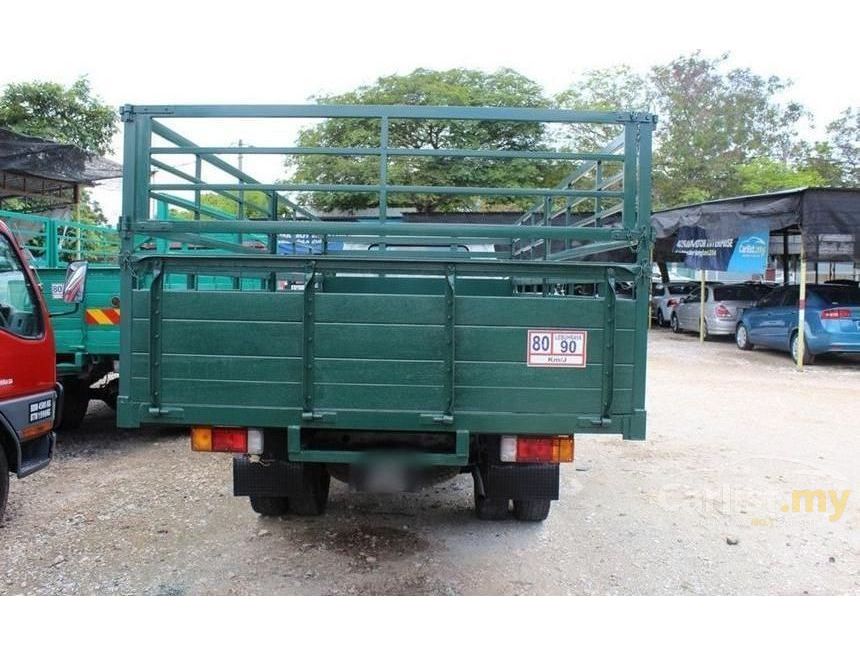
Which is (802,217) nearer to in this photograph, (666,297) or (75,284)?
(666,297)

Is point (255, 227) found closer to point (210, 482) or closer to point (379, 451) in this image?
point (379, 451)

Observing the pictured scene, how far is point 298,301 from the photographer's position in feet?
10.1

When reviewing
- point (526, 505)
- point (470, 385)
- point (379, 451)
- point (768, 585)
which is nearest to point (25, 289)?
point (379, 451)

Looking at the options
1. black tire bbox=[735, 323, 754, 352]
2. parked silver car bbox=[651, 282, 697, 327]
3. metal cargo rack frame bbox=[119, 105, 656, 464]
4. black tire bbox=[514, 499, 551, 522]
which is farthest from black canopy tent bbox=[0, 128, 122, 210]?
parked silver car bbox=[651, 282, 697, 327]

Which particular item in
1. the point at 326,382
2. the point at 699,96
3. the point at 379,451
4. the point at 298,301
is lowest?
the point at 379,451

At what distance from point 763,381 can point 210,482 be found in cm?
867

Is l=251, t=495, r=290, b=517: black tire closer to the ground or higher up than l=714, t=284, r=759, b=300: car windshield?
closer to the ground

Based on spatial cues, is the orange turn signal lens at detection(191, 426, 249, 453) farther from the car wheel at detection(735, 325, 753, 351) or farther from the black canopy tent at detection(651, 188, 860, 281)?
the car wheel at detection(735, 325, 753, 351)

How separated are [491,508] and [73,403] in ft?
15.7

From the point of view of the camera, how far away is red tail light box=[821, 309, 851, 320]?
11.2 meters

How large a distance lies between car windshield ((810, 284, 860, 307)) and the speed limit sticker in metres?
10.5

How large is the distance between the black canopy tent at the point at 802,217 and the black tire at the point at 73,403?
750 centimetres

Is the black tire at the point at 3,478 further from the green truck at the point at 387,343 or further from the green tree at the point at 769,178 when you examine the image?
the green tree at the point at 769,178

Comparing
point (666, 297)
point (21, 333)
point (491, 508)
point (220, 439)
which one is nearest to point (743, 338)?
point (666, 297)
